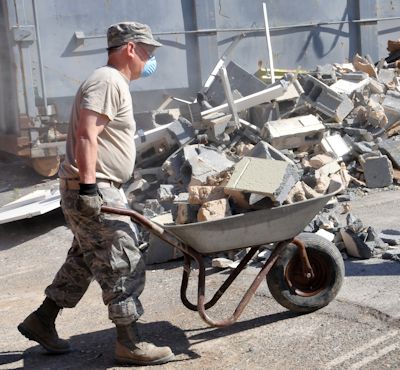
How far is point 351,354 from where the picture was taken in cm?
446

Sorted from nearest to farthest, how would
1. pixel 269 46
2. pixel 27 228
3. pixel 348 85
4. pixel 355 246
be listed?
pixel 355 246, pixel 27 228, pixel 348 85, pixel 269 46

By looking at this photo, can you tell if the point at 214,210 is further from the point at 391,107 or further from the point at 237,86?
the point at 391,107

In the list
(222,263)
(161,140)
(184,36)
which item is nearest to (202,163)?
(161,140)

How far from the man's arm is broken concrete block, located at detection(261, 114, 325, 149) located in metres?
4.89

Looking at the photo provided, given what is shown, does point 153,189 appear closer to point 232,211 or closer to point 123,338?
point 232,211

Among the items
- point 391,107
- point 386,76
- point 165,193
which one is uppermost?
point 386,76

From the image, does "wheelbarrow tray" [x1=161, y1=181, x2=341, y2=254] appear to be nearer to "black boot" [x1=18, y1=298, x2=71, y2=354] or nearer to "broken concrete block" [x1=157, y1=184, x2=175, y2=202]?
"black boot" [x1=18, y1=298, x2=71, y2=354]

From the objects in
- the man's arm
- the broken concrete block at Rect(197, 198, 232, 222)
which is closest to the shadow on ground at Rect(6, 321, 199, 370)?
the broken concrete block at Rect(197, 198, 232, 222)

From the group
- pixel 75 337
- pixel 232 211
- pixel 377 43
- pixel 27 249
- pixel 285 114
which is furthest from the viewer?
pixel 377 43

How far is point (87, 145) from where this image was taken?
4273mm

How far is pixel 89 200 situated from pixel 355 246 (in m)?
2.76

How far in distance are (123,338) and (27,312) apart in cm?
174

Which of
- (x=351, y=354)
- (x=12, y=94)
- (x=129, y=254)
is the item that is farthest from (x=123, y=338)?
(x=12, y=94)

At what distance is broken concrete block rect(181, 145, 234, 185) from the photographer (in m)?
7.90
